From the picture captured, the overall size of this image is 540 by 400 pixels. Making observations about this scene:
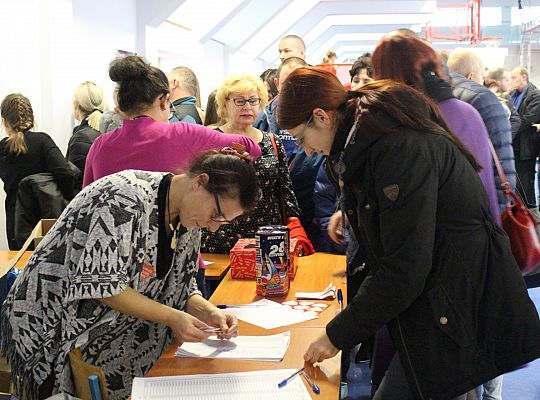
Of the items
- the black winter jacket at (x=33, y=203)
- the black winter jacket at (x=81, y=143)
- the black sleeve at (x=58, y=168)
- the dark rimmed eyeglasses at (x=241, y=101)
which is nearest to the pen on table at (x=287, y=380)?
the dark rimmed eyeglasses at (x=241, y=101)

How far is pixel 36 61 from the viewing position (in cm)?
574

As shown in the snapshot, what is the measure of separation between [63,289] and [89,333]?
133 mm

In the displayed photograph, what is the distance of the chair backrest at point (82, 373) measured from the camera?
1728 mm

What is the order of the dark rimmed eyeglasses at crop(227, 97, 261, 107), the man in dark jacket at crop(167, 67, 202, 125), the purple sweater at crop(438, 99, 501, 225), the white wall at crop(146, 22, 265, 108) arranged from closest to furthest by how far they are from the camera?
the purple sweater at crop(438, 99, 501, 225) < the dark rimmed eyeglasses at crop(227, 97, 261, 107) < the man in dark jacket at crop(167, 67, 202, 125) < the white wall at crop(146, 22, 265, 108)

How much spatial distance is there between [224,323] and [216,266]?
1.00 m

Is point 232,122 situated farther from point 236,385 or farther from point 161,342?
point 236,385

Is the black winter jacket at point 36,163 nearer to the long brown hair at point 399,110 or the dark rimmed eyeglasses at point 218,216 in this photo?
the dark rimmed eyeglasses at point 218,216

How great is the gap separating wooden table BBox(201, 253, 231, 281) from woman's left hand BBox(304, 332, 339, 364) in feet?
3.73

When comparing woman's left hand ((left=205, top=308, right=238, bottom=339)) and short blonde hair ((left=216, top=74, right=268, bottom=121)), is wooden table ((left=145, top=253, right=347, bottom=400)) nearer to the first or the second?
woman's left hand ((left=205, top=308, right=238, bottom=339))

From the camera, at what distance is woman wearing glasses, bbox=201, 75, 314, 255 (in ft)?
10.5

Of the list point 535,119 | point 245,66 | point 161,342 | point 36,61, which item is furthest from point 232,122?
point 245,66

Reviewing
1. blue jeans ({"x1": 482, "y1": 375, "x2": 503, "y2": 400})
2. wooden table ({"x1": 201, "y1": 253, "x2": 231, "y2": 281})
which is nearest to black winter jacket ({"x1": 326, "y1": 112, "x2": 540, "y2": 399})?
wooden table ({"x1": 201, "y1": 253, "x2": 231, "y2": 281})

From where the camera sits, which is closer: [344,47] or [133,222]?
[133,222]

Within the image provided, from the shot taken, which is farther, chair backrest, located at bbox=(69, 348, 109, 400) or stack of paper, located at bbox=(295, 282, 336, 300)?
stack of paper, located at bbox=(295, 282, 336, 300)
